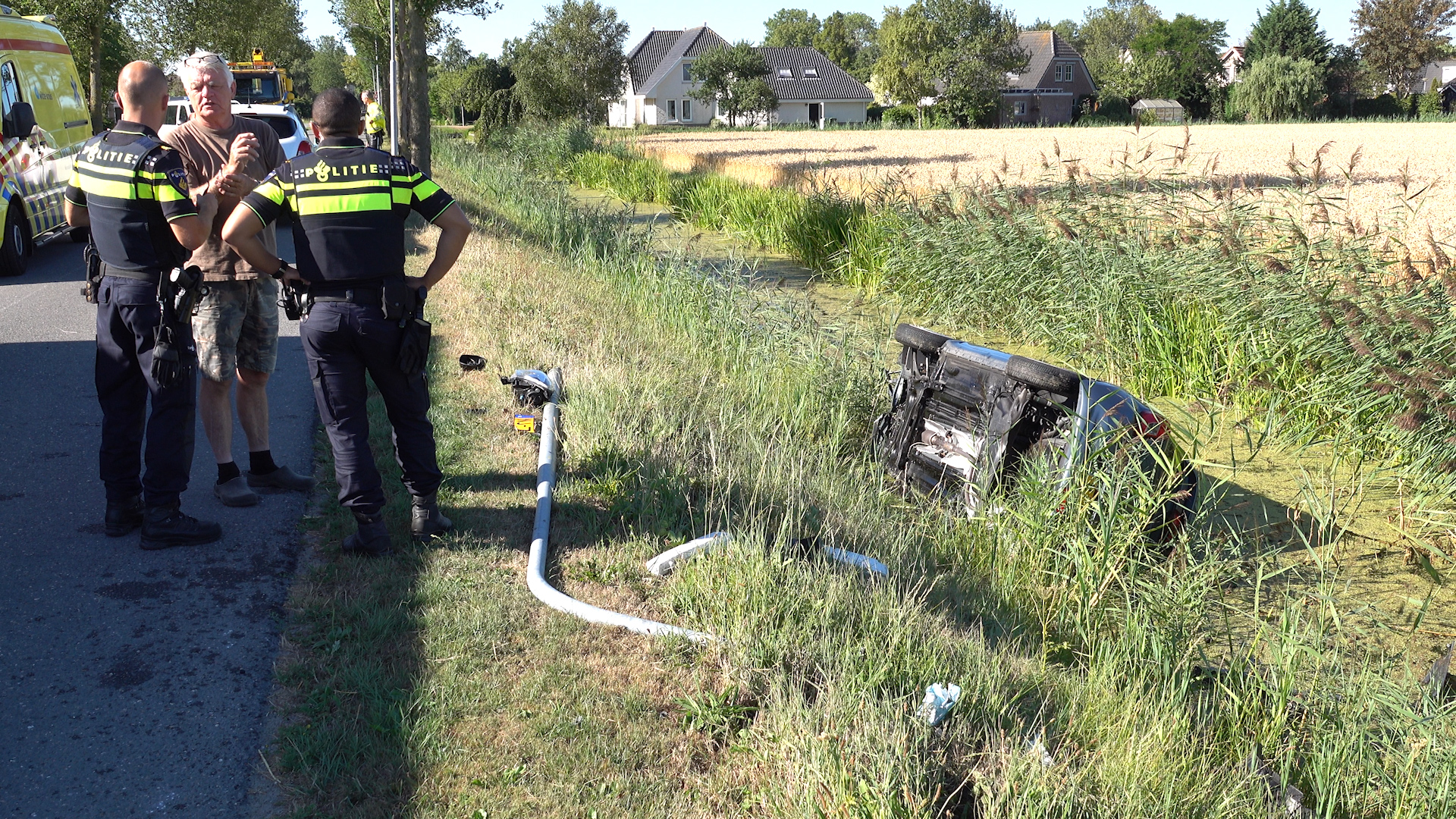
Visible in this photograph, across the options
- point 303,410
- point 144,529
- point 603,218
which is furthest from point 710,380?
point 603,218

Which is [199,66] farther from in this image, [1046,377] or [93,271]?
[1046,377]

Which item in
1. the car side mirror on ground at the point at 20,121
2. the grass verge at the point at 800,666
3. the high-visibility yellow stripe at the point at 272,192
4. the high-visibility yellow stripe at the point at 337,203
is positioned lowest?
the grass verge at the point at 800,666

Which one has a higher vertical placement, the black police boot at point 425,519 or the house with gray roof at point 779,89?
the house with gray roof at point 779,89

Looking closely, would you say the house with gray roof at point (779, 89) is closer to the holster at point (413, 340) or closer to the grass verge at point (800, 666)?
the grass verge at point (800, 666)

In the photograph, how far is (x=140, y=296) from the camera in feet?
14.4

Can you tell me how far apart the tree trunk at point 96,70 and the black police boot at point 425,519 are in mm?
30582

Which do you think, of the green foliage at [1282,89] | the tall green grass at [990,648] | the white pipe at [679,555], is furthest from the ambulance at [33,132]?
the green foliage at [1282,89]

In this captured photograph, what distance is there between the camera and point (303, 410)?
21.9ft

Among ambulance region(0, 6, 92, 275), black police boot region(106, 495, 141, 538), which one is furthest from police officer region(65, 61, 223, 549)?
ambulance region(0, 6, 92, 275)

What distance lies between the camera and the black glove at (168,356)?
4.32m

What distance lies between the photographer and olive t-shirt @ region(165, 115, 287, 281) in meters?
4.75

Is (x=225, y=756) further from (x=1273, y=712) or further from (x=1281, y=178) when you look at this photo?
(x=1281, y=178)

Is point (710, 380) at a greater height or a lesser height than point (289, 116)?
lesser

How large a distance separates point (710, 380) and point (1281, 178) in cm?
1797
